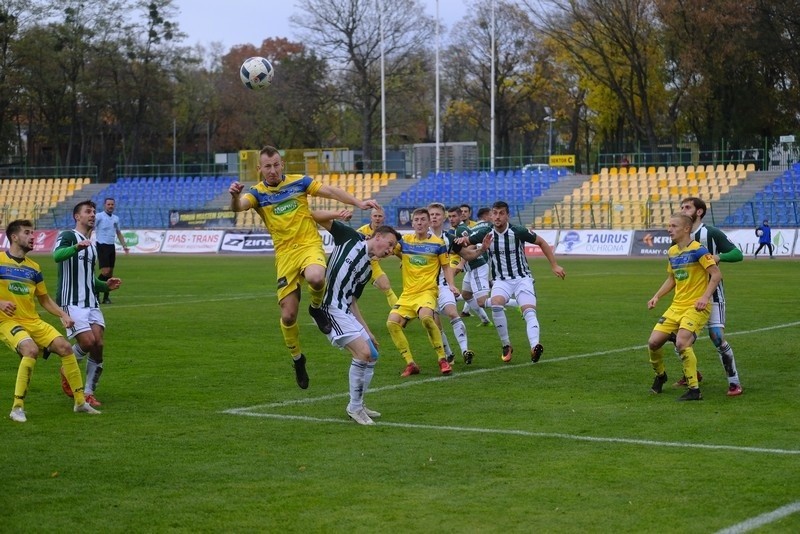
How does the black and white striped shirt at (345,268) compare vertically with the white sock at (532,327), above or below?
above

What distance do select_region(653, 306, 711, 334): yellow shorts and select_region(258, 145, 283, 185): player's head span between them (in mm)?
4104

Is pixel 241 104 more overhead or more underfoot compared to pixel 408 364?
more overhead

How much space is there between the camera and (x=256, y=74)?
584 inches

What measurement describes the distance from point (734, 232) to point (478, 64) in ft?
120

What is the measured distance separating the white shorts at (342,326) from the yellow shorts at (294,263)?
3.04 ft

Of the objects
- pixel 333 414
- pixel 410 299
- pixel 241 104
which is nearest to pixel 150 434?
pixel 333 414

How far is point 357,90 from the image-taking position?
7025 cm

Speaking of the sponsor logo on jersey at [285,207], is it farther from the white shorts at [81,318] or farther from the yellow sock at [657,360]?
the yellow sock at [657,360]

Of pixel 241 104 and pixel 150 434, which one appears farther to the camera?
pixel 241 104

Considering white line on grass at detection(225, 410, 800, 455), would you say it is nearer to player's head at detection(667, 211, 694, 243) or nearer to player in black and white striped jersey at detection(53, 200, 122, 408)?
player in black and white striped jersey at detection(53, 200, 122, 408)

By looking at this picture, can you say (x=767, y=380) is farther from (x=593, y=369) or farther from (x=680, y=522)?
(x=680, y=522)

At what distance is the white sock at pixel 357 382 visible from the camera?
9.98 m

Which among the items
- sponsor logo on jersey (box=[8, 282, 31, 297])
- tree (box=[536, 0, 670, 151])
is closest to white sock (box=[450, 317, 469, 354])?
sponsor logo on jersey (box=[8, 282, 31, 297])

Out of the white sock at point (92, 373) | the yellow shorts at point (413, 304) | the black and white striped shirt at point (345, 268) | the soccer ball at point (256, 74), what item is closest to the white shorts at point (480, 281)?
the yellow shorts at point (413, 304)
